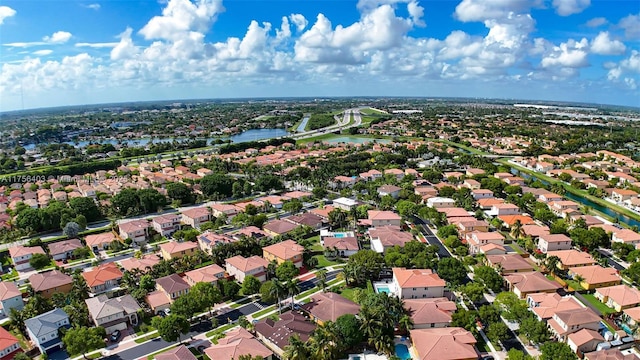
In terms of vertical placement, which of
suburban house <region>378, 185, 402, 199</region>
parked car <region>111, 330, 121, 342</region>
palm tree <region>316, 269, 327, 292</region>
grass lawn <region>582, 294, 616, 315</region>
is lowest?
parked car <region>111, 330, 121, 342</region>

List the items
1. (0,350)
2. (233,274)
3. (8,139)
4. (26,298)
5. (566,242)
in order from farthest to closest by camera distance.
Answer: (8,139), (566,242), (233,274), (26,298), (0,350)

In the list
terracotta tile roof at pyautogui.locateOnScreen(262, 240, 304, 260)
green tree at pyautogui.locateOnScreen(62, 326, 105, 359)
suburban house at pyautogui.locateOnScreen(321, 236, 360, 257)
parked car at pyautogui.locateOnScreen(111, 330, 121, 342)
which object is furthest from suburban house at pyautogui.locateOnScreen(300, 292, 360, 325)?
green tree at pyautogui.locateOnScreen(62, 326, 105, 359)

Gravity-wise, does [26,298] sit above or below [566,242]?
below

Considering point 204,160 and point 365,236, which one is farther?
point 204,160

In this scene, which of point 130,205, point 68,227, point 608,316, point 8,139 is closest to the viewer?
point 608,316

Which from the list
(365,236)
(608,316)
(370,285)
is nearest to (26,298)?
(370,285)

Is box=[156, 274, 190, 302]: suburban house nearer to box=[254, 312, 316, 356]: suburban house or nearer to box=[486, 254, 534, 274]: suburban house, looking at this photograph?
box=[254, 312, 316, 356]: suburban house

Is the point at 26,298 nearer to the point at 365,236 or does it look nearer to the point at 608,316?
the point at 365,236
